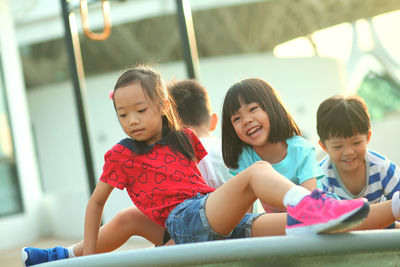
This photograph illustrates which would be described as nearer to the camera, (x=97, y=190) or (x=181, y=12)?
(x=97, y=190)

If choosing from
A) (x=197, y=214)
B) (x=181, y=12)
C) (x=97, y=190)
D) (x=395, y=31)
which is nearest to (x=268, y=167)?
(x=197, y=214)

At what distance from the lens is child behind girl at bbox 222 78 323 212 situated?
2.39m

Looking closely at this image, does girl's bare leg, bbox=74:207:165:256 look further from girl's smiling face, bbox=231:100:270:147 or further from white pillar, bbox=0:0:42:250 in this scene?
white pillar, bbox=0:0:42:250

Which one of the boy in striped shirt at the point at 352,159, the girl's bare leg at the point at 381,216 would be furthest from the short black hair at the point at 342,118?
the girl's bare leg at the point at 381,216

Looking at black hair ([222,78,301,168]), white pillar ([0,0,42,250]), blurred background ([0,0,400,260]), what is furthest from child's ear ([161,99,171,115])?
blurred background ([0,0,400,260])

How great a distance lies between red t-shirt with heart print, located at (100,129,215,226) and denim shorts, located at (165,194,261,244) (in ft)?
0.22

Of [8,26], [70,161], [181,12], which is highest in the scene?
[8,26]

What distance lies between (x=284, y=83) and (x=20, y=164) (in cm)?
1220

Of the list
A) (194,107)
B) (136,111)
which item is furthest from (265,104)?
(194,107)

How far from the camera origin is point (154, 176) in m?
2.26

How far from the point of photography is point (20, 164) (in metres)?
9.48

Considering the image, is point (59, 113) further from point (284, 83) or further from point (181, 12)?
point (181, 12)

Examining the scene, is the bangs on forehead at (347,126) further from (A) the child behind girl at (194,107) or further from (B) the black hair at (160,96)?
(B) the black hair at (160,96)

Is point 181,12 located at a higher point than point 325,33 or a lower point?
lower
